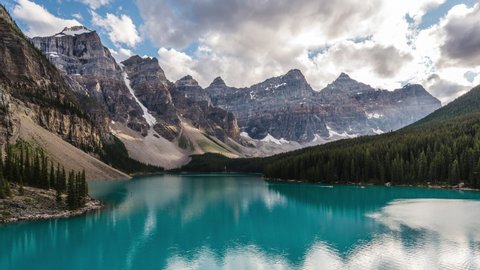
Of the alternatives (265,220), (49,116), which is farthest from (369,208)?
(49,116)

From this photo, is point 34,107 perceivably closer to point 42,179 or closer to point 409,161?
point 42,179

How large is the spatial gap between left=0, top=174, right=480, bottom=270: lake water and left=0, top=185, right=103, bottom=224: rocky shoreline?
8.01 feet

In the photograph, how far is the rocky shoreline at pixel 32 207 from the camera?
191ft

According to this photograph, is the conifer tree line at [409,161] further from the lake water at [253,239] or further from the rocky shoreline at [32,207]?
the rocky shoreline at [32,207]

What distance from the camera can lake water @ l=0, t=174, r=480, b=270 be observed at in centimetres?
4053

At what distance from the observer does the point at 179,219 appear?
67938 millimetres

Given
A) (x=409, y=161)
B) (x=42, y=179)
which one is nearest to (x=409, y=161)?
(x=409, y=161)

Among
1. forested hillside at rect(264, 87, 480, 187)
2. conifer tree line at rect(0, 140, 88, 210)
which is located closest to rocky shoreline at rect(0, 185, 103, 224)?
conifer tree line at rect(0, 140, 88, 210)

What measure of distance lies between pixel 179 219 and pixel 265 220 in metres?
14.2

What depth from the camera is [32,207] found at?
62.1 m

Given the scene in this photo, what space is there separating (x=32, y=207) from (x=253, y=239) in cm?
3474

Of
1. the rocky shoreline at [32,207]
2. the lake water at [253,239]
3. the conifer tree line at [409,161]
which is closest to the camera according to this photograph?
the lake water at [253,239]

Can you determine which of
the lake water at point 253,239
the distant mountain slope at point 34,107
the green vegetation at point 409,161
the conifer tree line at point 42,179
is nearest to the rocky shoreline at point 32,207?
the conifer tree line at point 42,179

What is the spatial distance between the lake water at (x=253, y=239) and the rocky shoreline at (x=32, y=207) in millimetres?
2442
